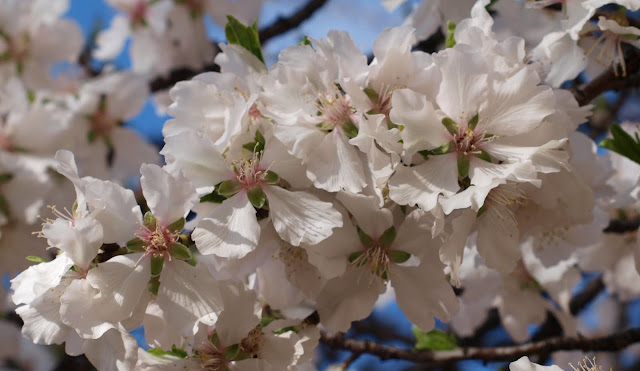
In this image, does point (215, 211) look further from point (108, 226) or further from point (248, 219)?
point (108, 226)

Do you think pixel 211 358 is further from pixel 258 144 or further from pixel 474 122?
pixel 474 122

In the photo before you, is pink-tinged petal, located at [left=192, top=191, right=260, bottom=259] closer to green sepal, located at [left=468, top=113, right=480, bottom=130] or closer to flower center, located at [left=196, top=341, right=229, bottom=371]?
flower center, located at [left=196, top=341, right=229, bottom=371]

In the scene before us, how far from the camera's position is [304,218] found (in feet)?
3.46

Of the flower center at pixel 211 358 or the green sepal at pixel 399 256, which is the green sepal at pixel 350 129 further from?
the flower center at pixel 211 358

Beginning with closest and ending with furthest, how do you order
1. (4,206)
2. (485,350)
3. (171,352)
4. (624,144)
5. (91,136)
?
(171,352) → (624,144) → (485,350) → (4,206) → (91,136)

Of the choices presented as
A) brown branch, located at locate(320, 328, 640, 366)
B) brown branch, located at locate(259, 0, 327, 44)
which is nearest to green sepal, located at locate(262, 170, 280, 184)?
brown branch, located at locate(320, 328, 640, 366)

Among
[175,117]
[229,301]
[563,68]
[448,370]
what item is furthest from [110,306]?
[448,370]

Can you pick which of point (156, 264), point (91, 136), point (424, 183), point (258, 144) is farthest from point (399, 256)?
point (91, 136)

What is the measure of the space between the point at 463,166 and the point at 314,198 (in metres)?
0.25

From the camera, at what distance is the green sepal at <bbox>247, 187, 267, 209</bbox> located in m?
1.09

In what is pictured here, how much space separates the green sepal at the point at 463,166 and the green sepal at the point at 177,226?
18.2 inches

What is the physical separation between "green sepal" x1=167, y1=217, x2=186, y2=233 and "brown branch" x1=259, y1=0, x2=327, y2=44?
1.48 m

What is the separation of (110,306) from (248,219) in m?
0.25

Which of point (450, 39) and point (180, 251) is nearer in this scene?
point (180, 251)
